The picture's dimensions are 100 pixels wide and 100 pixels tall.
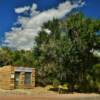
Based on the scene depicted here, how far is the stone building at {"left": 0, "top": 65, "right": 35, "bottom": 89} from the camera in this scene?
46.4 m

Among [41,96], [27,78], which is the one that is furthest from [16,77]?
[41,96]

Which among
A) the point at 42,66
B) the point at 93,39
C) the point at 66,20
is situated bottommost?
the point at 42,66

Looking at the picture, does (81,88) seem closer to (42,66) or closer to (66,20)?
(42,66)

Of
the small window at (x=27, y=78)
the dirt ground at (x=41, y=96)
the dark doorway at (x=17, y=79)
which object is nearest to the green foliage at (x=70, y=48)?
the small window at (x=27, y=78)

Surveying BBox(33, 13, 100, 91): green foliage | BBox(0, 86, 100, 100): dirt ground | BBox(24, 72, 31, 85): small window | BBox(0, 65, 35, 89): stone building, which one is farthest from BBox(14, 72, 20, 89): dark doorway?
BBox(0, 86, 100, 100): dirt ground

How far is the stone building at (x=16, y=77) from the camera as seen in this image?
46.4 meters

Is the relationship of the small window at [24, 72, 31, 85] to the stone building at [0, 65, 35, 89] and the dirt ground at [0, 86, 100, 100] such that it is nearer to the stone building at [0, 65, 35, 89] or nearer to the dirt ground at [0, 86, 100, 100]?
the stone building at [0, 65, 35, 89]

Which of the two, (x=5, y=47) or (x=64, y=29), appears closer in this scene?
(x=64, y=29)

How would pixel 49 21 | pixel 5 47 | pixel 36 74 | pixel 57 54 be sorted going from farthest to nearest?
1. pixel 5 47
2. pixel 36 74
3. pixel 49 21
4. pixel 57 54

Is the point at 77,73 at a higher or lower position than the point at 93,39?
lower

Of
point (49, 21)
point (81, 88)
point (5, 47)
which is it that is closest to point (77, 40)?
point (49, 21)

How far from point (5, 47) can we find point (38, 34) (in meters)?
30.6

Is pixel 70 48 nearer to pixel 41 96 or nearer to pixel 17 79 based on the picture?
pixel 17 79

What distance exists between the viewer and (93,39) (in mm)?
45125
